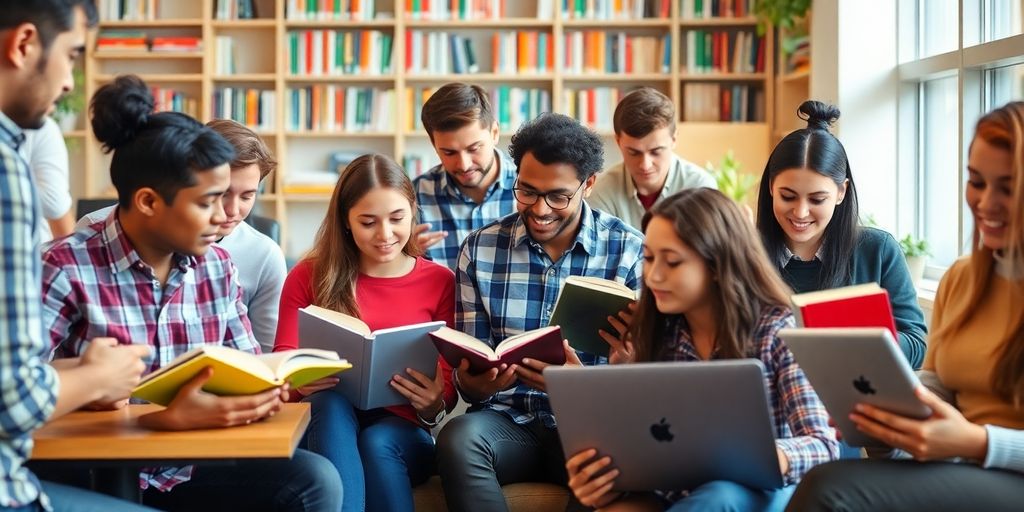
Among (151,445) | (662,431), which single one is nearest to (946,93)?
(662,431)

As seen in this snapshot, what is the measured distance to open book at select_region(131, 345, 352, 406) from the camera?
1731 millimetres

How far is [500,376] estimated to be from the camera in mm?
2367

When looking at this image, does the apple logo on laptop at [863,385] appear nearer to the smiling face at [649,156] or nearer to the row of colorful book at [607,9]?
the smiling face at [649,156]

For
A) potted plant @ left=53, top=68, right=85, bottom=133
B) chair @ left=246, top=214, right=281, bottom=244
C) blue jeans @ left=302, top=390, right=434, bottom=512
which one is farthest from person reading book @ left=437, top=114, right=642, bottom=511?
potted plant @ left=53, top=68, right=85, bottom=133

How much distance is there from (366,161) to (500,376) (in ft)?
2.28

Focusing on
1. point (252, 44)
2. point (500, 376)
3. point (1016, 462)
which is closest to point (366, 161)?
point (500, 376)

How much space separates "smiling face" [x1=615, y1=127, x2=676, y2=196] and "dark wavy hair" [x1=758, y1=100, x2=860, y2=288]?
2.21ft

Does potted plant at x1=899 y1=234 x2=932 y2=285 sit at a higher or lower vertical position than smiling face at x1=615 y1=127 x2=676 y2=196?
lower

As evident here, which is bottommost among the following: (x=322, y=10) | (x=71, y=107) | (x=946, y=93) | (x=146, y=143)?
(x=146, y=143)

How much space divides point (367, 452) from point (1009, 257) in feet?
4.51

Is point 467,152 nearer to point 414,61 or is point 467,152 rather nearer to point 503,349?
point 503,349

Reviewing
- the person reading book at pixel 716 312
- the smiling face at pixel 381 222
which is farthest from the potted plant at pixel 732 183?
the person reading book at pixel 716 312

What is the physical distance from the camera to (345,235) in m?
2.73

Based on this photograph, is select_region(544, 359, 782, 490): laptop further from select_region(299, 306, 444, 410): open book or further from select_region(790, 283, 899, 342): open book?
select_region(299, 306, 444, 410): open book
